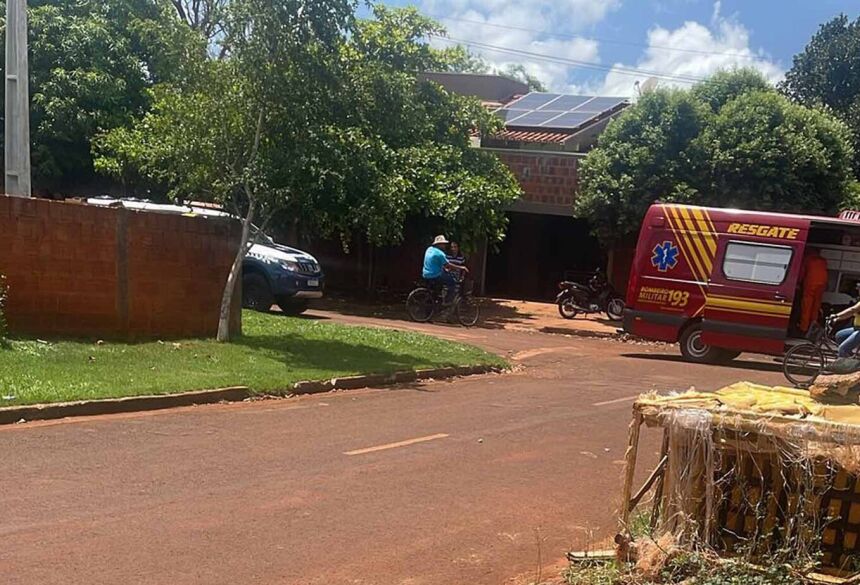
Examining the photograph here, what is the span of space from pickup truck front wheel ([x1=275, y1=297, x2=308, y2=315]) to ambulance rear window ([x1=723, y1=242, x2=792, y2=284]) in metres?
8.37

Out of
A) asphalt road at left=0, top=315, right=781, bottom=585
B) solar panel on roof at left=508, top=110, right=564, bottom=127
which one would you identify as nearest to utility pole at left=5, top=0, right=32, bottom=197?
asphalt road at left=0, top=315, right=781, bottom=585

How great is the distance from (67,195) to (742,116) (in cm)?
2080

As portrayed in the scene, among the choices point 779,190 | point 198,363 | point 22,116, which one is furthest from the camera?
point 779,190

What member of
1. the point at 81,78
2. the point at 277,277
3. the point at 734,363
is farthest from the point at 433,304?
the point at 81,78

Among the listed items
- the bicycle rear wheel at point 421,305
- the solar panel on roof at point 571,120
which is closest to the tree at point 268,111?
the bicycle rear wheel at point 421,305

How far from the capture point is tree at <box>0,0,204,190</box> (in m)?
25.5

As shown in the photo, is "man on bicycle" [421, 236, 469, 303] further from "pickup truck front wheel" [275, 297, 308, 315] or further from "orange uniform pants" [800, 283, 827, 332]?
"orange uniform pants" [800, 283, 827, 332]

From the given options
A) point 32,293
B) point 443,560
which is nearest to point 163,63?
point 32,293

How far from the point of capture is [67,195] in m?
29.2

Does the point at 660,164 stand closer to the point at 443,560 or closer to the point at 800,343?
the point at 800,343

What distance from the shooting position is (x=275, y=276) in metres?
17.9

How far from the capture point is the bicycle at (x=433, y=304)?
65.7ft

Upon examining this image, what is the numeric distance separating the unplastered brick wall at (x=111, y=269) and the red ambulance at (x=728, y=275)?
7.61 meters

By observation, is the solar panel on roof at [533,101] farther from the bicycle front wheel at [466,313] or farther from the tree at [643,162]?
the bicycle front wheel at [466,313]
